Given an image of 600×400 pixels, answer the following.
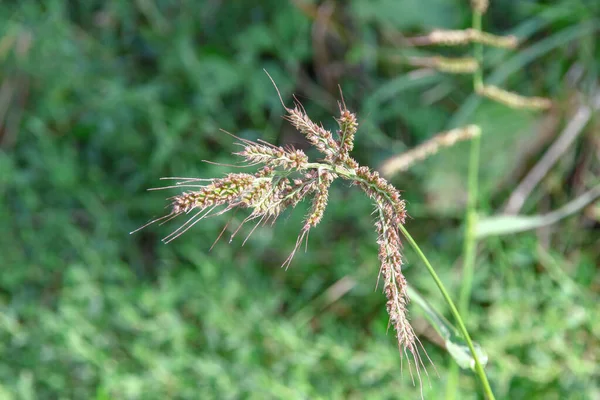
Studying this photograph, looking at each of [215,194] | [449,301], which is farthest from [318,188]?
[449,301]

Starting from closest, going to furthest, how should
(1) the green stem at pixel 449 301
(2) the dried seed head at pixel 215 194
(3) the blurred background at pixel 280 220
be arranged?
(2) the dried seed head at pixel 215 194 → (1) the green stem at pixel 449 301 → (3) the blurred background at pixel 280 220

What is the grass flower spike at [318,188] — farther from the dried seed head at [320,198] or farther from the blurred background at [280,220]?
the blurred background at [280,220]

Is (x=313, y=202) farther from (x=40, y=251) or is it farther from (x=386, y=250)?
(x=40, y=251)

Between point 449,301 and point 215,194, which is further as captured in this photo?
point 449,301

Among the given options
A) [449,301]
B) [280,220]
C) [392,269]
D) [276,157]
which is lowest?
[280,220]

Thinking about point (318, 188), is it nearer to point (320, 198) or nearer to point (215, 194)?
point (320, 198)

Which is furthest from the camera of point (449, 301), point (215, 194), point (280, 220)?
point (280, 220)

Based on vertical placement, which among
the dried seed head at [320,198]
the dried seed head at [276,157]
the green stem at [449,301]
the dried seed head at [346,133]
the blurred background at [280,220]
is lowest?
the blurred background at [280,220]

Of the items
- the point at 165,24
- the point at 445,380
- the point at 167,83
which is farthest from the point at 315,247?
the point at 165,24

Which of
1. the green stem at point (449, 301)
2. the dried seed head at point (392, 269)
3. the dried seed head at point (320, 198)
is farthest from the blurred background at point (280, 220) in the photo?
the dried seed head at point (320, 198)
